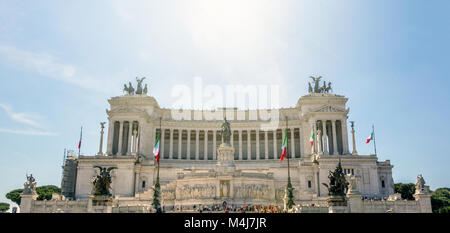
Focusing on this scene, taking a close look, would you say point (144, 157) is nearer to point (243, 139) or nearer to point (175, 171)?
point (175, 171)

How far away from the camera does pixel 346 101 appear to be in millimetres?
82688

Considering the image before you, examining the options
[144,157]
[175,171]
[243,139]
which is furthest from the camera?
[243,139]

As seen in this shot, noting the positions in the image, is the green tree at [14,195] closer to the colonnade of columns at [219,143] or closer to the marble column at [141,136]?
the marble column at [141,136]

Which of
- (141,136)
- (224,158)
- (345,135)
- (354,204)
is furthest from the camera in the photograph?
(141,136)

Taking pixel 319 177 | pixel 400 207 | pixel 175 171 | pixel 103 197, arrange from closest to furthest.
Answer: pixel 103 197 < pixel 400 207 < pixel 319 177 < pixel 175 171

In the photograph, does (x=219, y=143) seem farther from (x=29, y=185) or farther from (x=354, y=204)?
(x=354, y=204)

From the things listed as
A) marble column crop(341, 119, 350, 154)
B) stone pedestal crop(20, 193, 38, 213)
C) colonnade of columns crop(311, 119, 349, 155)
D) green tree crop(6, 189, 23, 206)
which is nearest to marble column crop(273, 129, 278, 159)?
colonnade of columns crop(311, 119, 349, 155)

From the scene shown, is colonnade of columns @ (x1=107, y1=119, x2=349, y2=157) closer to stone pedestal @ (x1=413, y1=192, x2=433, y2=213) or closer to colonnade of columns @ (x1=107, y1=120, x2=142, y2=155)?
→ colonnade of columns @ (x1=107, y1=120, x2=142, y2=155)

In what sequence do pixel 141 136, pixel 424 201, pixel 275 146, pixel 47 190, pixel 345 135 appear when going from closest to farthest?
pixel 424 201 < pixel 345 135 < pixel 141 136 < pixel 275 146 < pixel 47 190

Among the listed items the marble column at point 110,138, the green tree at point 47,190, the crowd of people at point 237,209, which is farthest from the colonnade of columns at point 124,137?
the crowd of people at point 237,209

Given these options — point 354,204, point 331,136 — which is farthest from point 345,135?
point 354,204

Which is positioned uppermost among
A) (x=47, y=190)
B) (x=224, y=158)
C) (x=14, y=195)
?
(x=224, y=158)
